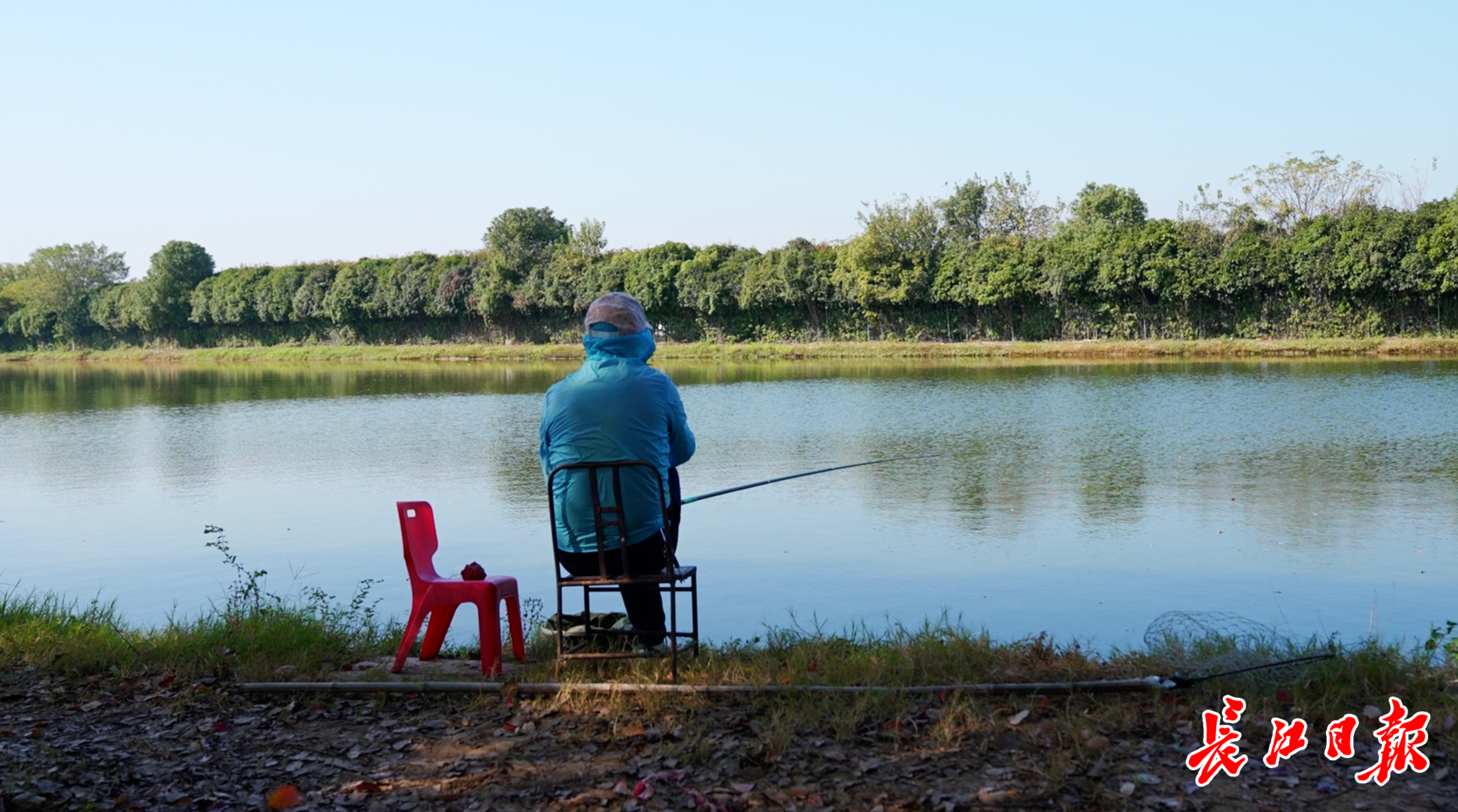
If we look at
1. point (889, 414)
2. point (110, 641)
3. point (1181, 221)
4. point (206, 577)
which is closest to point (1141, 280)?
point (1181, 221)

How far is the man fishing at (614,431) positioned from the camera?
4.97m

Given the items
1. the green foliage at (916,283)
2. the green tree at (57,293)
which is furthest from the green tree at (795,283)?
the green tree at (57,293)

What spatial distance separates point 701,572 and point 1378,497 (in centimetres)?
642

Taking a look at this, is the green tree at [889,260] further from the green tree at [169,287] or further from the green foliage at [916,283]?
the green tree at [169,287]

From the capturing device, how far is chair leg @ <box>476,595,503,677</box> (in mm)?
4945

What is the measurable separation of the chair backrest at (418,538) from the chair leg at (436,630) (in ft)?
0.53

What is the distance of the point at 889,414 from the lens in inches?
805

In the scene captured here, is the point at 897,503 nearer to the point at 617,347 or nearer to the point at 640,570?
the point at 640,570

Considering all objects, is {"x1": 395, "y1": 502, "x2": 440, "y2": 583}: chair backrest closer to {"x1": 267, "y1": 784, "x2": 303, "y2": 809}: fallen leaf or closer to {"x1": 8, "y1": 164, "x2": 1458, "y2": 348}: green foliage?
{"x1": 267, "y1": 784, "x2": 303, "y2": 809}: fallen leaf

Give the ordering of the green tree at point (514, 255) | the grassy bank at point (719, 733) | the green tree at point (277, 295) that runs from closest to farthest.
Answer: the grassy bank at point (719, 733)
the green tree at point (514, 255)
the green tree at point (277, 295)

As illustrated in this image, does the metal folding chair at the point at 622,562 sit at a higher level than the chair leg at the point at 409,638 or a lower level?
higher

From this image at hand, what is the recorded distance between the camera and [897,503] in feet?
37.6

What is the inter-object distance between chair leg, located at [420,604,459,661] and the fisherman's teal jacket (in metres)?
0.66

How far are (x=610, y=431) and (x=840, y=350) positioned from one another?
1571 inches
